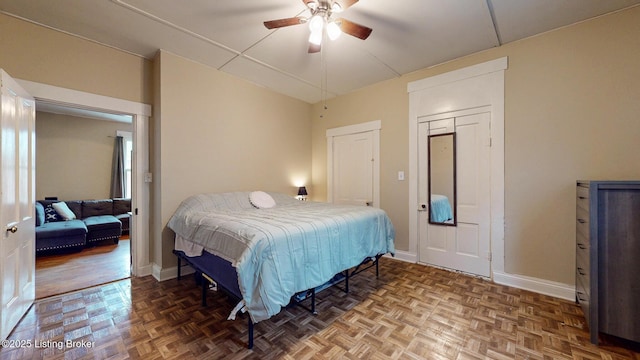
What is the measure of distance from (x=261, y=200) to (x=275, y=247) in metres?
1.88

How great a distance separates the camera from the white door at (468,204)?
3.07 metres

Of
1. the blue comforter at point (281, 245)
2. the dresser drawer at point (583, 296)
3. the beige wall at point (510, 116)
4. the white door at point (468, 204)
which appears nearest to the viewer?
the blue comforter at point (281, 245)

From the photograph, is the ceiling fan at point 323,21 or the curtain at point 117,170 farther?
the curtain at point 117,170

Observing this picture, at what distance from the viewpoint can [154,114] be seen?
320 cm

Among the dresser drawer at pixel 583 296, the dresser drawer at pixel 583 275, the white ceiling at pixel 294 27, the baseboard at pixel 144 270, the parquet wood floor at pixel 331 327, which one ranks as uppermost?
the white ceiling at pixel 294 27

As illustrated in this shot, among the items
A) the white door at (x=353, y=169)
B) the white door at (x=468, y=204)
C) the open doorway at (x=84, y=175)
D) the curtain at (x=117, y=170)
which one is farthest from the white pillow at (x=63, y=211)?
the white door at (x=468, y=204)

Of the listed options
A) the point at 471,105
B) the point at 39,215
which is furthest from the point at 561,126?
the point at 39,215

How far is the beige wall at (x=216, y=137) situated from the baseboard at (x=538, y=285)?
11.1ft

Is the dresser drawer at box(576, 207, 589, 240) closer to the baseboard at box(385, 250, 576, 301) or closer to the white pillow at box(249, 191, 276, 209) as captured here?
the baseboard at box(385, 250, 576, 301)

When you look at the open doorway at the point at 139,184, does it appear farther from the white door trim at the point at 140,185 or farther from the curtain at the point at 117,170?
the curtain at the point at 117,170

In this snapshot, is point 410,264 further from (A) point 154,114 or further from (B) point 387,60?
(A) point 154,114

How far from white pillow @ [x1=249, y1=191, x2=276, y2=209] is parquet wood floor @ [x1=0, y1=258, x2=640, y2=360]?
1.24 m

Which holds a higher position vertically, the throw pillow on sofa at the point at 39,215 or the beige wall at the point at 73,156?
the beige wall at the point at 73,156

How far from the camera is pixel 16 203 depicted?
207 centimetres
